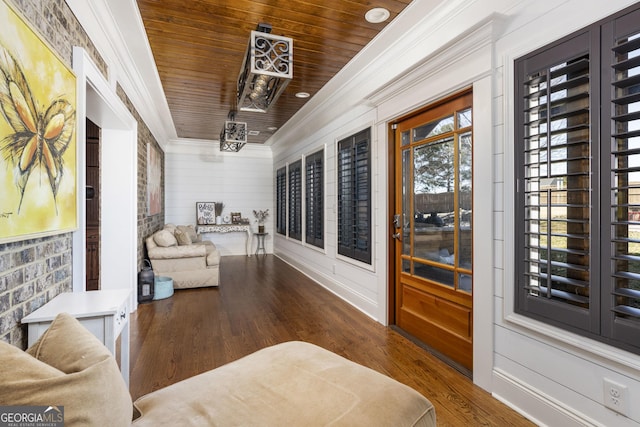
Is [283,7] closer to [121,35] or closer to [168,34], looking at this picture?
[168,34]

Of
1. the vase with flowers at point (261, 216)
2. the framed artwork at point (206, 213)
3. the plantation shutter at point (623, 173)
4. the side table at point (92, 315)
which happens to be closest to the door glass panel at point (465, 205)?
the plantation shutter at point (623, 173)

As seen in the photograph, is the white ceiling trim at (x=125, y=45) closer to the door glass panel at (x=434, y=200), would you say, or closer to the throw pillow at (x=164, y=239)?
Answer: the throw pillow at (x=164, y=239)

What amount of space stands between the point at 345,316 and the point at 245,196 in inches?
204

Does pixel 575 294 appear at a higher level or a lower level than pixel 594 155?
lower

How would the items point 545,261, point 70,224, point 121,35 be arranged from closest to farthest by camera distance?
point 545,261 → point 70,224 → point 121,35

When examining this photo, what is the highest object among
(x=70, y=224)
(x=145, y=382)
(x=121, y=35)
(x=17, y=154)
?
(x=121, y=35)

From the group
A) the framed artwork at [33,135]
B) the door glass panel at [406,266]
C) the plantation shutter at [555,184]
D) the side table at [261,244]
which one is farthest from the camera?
the side table at [261,244]

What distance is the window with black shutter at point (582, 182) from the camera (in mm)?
1512

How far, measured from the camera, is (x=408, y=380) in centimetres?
234

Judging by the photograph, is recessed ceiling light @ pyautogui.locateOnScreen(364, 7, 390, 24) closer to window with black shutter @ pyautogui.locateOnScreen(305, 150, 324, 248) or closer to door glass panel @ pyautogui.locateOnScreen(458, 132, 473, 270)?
door glass panel @ pyautogui.locateOnScreen(458, 132, 473, 270)

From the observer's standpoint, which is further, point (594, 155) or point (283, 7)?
point (283, 7)

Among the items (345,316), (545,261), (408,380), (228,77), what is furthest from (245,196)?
(545,261)

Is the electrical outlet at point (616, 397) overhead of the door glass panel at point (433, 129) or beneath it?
beneath

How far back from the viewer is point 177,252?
483 cm
